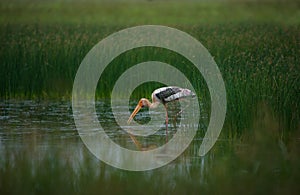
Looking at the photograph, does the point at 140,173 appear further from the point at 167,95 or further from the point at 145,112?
the point at 145,112

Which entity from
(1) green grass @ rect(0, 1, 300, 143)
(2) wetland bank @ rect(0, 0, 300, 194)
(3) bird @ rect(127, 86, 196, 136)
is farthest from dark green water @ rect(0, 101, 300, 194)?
(3) bird @ rect(127, 86, 196, 136)

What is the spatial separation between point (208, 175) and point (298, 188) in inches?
34.6

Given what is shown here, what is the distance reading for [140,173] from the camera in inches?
304

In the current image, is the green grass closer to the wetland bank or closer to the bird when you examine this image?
the wetland bank

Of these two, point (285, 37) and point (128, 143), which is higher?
point (285, 37)

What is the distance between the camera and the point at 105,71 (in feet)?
42.5

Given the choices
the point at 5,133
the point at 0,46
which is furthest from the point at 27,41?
the point at 5,133

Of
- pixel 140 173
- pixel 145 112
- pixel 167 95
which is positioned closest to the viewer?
pixel 140 173

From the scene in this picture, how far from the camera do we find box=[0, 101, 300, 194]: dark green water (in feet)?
23.5

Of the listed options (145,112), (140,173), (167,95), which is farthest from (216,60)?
(140,173)

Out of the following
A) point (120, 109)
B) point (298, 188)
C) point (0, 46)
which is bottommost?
point (298, 188)

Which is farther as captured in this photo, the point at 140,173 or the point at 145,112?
the point at 145,112

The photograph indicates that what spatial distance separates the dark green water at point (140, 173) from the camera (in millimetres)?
7152

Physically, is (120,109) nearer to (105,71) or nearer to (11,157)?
(105,71)
